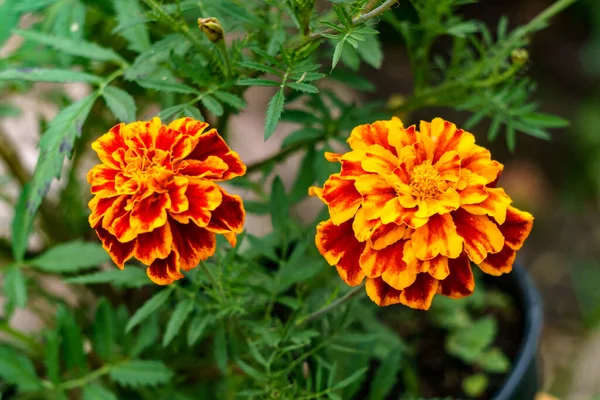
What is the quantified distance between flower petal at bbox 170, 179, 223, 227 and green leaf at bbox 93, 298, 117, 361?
454 millimetres

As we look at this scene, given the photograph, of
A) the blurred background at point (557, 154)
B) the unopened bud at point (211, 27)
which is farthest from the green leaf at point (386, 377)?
the blurred background at point (557, 154)

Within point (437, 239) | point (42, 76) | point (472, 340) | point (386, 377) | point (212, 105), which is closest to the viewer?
point (437, 239)

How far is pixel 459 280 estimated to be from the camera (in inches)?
24.3

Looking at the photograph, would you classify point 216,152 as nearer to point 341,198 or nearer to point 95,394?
point 341,198

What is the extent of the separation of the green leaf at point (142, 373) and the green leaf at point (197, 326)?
0.14 metres

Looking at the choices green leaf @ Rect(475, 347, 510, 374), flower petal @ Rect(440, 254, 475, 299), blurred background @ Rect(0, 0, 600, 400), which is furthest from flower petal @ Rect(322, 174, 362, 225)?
blurred background @ Rect(0, 0, 600, 400)

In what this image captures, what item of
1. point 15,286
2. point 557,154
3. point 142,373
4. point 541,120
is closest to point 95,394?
point 142,373

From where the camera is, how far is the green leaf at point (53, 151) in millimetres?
760

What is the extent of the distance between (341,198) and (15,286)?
0.58m

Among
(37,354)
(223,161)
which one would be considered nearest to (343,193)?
(223,161)

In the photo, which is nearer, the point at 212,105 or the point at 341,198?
the point at 341,198

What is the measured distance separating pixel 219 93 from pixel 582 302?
67.4 inches

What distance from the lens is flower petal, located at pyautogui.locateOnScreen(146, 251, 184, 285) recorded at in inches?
23.4

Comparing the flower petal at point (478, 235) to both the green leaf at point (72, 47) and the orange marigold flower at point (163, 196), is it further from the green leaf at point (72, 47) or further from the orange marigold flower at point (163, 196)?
the green leaf at point (72, 47)
